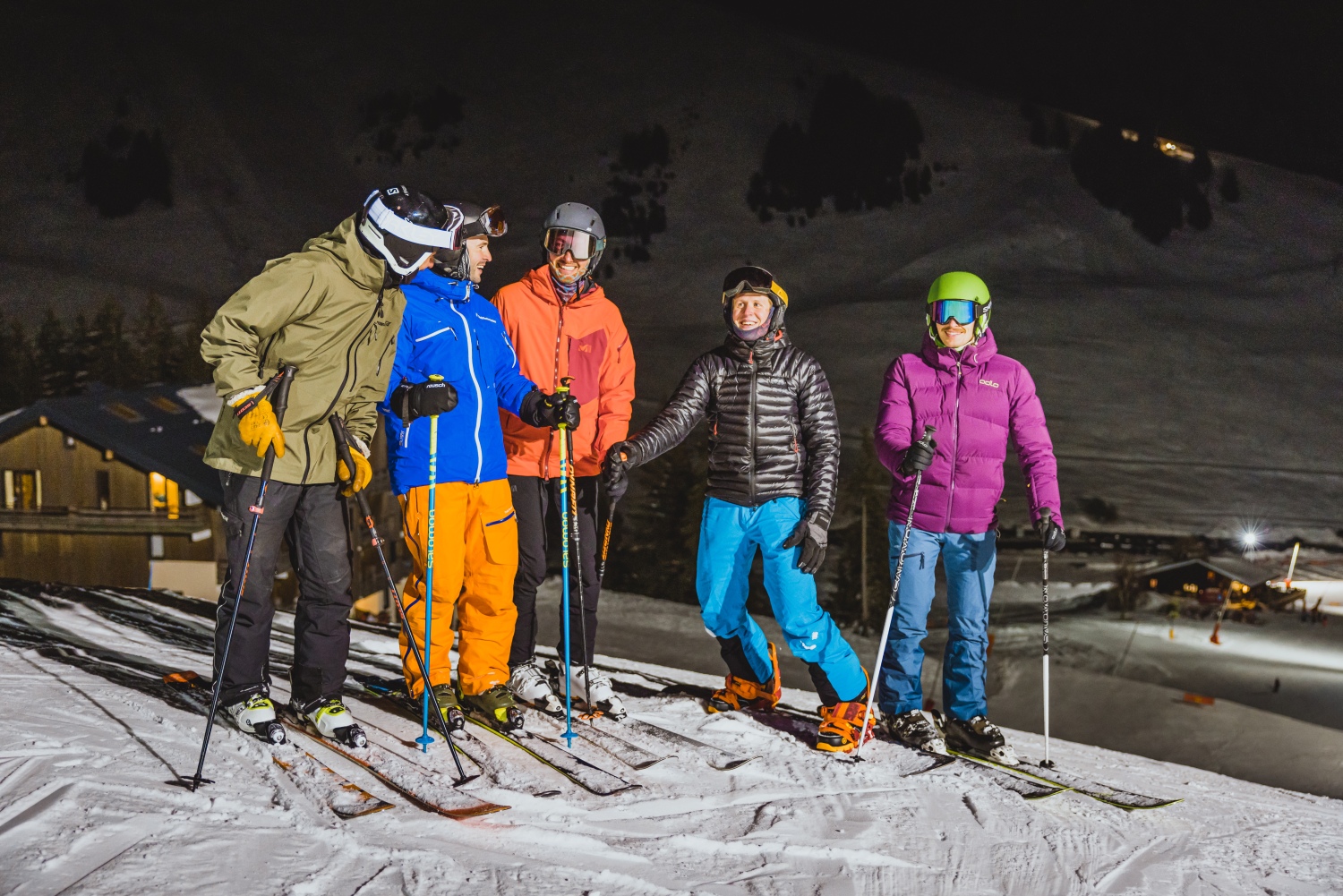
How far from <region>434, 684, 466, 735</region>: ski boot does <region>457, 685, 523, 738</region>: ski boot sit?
6 cm

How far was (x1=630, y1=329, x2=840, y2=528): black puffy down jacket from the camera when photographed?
4.18 m

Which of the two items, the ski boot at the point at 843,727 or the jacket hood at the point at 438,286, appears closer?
the jacket hood at the point at 438,286

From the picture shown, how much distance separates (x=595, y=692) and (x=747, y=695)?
0.77m

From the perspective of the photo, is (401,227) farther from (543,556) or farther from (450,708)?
(450,708)

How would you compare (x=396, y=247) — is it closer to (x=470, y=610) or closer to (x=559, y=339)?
(x=559, y=339)

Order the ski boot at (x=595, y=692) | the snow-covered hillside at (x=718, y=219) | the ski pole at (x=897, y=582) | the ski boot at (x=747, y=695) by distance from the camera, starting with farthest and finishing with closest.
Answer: the snow-covered hillside at (x=718, y=219) → the ski boot at (x=747, y=695) → the ski boot at (x=595, y=692) → the ski pole at (x=897, y=582)

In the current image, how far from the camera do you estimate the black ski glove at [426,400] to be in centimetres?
367

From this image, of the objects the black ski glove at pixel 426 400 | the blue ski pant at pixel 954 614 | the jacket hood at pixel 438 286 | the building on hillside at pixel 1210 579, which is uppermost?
the jacket hood at pixel 438 286

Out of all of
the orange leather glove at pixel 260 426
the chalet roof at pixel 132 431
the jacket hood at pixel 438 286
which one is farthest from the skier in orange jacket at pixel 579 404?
the chalet roof at pixel 132 431

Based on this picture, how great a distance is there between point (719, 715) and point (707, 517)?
964mm

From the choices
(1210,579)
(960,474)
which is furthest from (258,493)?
(1210,579)

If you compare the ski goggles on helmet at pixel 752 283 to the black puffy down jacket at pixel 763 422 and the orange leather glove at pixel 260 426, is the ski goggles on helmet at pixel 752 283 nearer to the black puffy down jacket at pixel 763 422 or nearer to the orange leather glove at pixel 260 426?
the black puffy down jacket at pixel 763 422

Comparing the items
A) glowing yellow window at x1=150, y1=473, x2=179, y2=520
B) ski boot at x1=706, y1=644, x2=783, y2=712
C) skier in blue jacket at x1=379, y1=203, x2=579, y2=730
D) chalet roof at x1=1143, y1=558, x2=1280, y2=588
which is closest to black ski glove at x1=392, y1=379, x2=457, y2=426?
skier in blue jacket at x1=379, y1=203, x2=579, y2=730

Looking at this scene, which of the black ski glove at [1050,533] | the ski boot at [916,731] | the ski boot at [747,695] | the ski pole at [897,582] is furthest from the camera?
the ski boot at [747,695]
